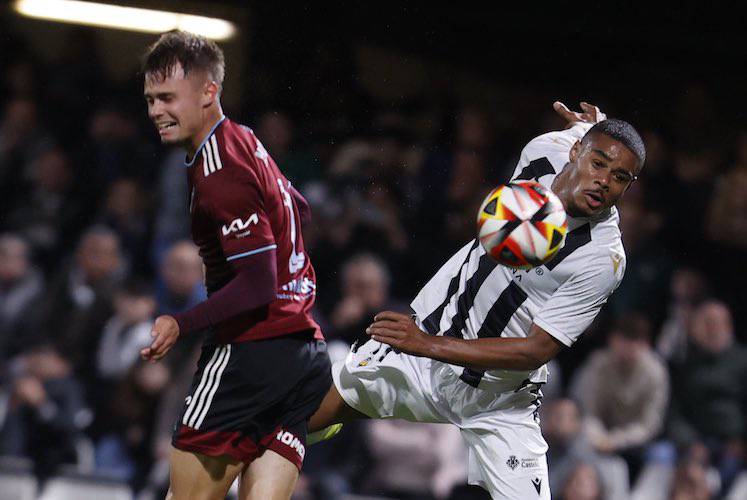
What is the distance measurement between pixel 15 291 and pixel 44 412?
1.04 meters

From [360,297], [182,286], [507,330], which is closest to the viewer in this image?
[507,330]

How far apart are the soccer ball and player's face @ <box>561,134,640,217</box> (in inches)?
6.4

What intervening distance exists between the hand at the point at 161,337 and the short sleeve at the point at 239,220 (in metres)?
0.27

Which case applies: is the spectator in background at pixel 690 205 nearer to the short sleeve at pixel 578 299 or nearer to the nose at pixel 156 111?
the short sleeve at pixel 578 299

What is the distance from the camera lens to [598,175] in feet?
12.2

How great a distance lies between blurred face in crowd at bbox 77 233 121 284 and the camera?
303 inches

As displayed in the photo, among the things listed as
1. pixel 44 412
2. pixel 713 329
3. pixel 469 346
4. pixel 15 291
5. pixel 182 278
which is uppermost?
pixel 469 346

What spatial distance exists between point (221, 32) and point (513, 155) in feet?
6.81

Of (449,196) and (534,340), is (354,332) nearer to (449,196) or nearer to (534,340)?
(449,196)

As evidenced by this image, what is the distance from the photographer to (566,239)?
3.84 m

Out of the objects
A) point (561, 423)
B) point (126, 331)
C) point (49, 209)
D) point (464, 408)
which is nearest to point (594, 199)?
point (464, 408)

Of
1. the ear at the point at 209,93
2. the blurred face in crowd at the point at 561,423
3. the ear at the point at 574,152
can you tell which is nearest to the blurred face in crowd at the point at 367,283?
the blurred face in crowd at the point at 561,423

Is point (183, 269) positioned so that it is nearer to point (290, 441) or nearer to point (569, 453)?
point (569, 453)

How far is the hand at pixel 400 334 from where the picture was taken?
366cm
